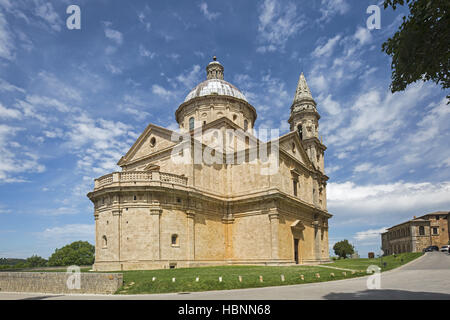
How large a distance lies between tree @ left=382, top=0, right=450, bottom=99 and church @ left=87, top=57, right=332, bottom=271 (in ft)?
64.4

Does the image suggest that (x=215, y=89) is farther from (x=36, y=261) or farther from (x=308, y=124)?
(x=36, y=261)

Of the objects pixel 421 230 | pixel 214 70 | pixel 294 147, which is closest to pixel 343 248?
pixel 421 230

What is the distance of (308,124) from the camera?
46594mm

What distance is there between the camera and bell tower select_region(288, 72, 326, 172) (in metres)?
46.3

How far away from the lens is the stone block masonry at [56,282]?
51.2 feet

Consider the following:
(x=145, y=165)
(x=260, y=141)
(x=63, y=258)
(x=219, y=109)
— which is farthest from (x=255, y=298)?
(x=63, y=258)

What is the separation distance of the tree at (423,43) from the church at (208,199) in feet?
64.4

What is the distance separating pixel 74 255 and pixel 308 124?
2094 inches

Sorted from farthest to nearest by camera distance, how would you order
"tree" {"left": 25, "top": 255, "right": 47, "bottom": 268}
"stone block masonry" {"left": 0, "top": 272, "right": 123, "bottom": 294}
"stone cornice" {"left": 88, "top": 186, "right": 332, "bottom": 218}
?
"tree" {"left": 25, "top": 255, "right": 47, "bottom": 268} → "stone cornice" {"left": 88, "top": 186, "right": 332, "bottom": 218} → "stone block masonry" {"left": 0, "top": 272, "right": 123, "bottom": 294}

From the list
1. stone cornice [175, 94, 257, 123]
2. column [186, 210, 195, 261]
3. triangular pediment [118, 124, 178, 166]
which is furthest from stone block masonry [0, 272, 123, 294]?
stone cornice [175, 94, 257, 123]

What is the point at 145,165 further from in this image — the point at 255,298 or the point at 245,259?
the point at 255,298

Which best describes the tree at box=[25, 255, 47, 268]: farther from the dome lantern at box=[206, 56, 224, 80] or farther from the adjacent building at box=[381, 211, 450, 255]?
the adjacent building at box=[381, 211, 450, 255]

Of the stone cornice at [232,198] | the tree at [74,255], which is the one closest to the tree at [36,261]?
the tree at [74,255]
